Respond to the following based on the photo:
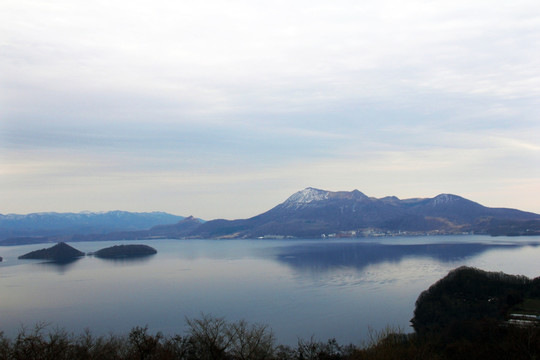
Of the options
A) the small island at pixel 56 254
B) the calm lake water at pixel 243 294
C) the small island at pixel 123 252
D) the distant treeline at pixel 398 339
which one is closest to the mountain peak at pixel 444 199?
the calm lake water at pixel 243 294

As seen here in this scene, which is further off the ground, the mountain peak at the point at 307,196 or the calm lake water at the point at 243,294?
the mountain peak at the point at 307,196

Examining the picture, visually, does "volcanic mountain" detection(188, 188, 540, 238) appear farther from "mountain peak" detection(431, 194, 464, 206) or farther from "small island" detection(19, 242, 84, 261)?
"small island" detection(19, 242, 84, 261)

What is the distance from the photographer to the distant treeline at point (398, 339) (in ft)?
29.0

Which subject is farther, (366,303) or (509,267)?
(509,267)

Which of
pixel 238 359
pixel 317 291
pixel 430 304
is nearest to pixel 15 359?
pixel 238 359

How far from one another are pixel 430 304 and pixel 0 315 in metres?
21.6

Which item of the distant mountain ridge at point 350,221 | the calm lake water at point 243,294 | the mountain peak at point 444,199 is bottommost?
the calm lake water at point 243,294

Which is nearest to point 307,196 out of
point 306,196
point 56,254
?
point 306,196

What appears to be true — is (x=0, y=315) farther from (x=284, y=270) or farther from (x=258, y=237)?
(x=258, y=237)

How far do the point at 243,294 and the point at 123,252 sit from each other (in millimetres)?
45373

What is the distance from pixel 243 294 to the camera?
28.2 meters

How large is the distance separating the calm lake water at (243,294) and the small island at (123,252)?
54.4 feet

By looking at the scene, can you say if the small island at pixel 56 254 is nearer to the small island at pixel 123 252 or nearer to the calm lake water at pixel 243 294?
the small island at pixel 123 252

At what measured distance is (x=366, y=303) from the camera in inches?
941
